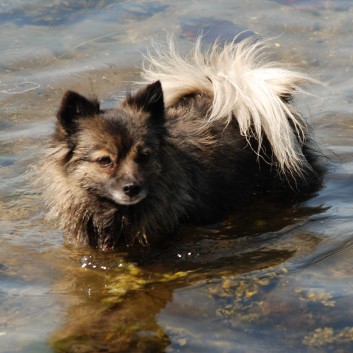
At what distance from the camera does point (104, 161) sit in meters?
5.82

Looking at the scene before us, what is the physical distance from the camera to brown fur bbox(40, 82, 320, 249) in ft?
19.1

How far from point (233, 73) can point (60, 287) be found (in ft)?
8.32

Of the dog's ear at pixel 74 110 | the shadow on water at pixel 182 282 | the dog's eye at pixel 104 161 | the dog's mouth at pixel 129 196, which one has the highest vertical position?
the dog's ear at pixel 74 110

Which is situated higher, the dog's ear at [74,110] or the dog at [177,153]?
the dog's ear at [74,110]

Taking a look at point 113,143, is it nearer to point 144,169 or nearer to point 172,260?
point 144,169

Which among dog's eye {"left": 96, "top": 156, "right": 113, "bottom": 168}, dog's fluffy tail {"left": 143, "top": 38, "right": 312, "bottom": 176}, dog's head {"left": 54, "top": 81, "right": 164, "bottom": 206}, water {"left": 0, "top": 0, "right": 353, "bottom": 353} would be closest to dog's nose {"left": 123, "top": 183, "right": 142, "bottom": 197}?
dog's head {"left": 54, "top": 81, "right": 164, "bottom": 206}

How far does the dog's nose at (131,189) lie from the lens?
568 cm

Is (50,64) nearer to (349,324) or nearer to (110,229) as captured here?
(110,229)

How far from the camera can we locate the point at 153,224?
6.33 m

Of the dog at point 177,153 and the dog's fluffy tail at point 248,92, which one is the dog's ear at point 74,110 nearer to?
the dog at point 177,153

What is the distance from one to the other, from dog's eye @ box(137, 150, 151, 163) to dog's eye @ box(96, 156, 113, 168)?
7.9 inches

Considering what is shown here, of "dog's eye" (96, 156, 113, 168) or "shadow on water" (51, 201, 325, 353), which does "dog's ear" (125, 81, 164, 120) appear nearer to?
"dog's eye" (96, 156, 113, 168)

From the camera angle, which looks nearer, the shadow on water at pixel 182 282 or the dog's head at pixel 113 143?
the shadow on water at pixel 182 282

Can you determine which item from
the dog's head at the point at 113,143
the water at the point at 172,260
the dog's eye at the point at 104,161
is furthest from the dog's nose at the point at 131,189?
the water at the point at 172,260
